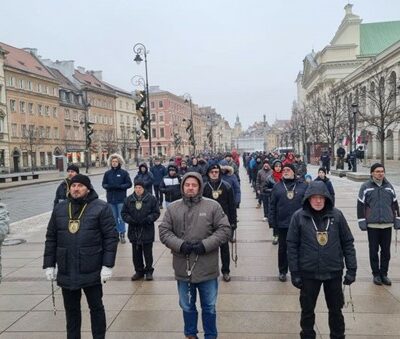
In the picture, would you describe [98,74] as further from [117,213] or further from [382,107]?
[117,213]

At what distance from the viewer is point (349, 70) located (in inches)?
3041

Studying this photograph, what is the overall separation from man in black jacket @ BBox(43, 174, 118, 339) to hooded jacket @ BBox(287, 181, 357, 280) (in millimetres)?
1754

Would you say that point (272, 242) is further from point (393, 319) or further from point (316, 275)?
point (316, 275)

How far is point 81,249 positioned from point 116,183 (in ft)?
18.3

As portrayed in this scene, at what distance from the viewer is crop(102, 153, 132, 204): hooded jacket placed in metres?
9.58

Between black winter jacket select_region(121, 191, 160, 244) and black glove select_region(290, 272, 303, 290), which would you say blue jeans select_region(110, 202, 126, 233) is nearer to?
black winter jacket select_region(121, 191, 160, 244)

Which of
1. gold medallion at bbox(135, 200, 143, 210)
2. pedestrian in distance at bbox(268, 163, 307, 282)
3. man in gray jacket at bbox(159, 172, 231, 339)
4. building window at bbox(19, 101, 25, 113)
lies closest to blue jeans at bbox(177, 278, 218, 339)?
man in gray jacket at bbox(159, 172, 231, 339)

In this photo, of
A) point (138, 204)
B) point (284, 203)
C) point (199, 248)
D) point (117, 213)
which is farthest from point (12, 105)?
point (199, 248)

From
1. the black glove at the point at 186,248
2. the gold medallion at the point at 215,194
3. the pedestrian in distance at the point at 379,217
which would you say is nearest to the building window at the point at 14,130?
the gold medallion at the point at 215,194

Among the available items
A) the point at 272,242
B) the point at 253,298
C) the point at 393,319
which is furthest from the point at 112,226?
the point at 272,242

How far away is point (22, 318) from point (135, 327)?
1493 millimetres

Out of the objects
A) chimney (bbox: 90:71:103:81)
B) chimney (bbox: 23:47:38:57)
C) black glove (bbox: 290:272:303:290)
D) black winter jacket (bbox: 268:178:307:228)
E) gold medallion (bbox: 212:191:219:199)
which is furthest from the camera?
chimney (bbox: 90:71:103:81)

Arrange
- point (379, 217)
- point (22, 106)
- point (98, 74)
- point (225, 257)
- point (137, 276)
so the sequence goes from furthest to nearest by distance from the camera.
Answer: point (98, 74) < point (22, 106) < point (137, 276) < point (225, 257) < point (379, 217)

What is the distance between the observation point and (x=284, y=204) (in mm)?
6516
